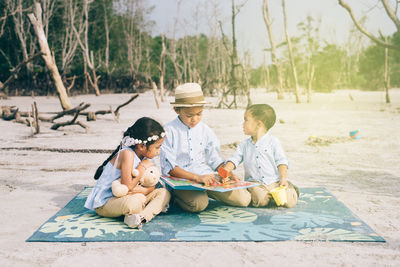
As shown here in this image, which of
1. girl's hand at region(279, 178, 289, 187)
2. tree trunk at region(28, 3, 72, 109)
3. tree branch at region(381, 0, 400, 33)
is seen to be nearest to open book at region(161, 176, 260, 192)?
girl's hand at region(279, 178, 289, 187)

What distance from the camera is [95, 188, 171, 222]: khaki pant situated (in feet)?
10.1

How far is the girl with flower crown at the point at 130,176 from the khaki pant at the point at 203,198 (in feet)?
0.63

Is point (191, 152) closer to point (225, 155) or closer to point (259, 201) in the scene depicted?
point (259, 201)

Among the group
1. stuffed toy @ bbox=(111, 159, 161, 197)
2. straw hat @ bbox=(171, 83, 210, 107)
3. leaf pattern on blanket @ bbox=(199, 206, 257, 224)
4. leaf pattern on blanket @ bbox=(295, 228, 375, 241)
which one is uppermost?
straw hat @ bbox=(171, 83, 210, 107)

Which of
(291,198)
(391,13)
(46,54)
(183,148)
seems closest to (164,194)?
(183,148)

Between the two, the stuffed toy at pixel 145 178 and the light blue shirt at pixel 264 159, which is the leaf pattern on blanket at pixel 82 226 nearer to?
the stuffed toy at pixel 145 178


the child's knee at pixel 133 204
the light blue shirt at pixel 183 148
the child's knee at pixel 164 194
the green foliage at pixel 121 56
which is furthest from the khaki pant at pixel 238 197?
the green foliage at pixel 121 56

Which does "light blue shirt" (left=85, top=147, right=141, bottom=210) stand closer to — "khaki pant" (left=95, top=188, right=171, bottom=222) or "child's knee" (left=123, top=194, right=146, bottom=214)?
"khaki pant" (left=95, top=188, right=171, bottom=222)

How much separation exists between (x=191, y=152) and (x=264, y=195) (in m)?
0.72

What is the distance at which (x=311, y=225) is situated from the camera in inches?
120

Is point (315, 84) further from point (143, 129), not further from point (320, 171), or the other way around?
point (143, 129)

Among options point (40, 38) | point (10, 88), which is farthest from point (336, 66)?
point (40, 38)

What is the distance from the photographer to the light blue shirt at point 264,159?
11.9 ft

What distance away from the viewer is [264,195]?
3.53 metres
